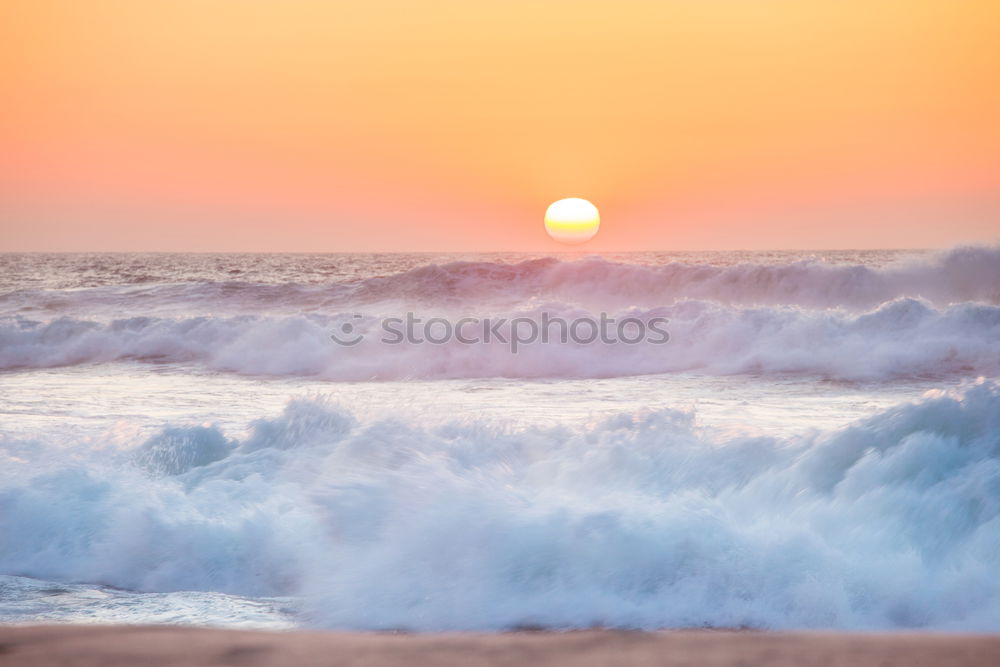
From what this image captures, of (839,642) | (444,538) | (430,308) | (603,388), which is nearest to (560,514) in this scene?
(444,538)

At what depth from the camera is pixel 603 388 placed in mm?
10227

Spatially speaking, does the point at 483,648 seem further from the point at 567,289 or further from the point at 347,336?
the point at 567,289

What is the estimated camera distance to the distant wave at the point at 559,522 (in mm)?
3648

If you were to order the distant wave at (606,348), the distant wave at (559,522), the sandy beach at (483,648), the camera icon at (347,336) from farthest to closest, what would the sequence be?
the camera icon at (347,336) → the distant wave at (606,348) → the distant wave at (559,522) → the sandy beach at (483,648)

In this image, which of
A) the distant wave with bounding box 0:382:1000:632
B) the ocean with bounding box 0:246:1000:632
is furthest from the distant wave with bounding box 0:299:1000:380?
the distant wave with bounding box 0:382:1000:632

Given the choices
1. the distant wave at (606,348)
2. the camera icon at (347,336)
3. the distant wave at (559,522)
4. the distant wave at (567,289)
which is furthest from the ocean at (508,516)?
the distant wave at (567,289)

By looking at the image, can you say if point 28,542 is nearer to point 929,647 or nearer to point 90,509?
point 90,509

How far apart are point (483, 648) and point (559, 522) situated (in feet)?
2.89

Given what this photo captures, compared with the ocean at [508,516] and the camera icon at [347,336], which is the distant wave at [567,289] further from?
the ocean at [508,516]

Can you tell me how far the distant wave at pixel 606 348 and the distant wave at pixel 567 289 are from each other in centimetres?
428

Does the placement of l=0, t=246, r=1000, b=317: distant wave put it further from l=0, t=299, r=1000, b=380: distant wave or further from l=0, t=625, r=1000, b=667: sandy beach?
l=0, t=625, r=1000, b=667: sandy beach

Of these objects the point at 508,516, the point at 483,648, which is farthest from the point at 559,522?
the point at 483,648

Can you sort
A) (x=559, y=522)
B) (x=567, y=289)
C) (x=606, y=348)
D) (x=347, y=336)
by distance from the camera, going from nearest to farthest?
1. (x=559, y=522)
2. (x=606, y=348)
3. (x=347, y=336)
4. (x=567, y=289)

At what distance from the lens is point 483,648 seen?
330 centimetres
